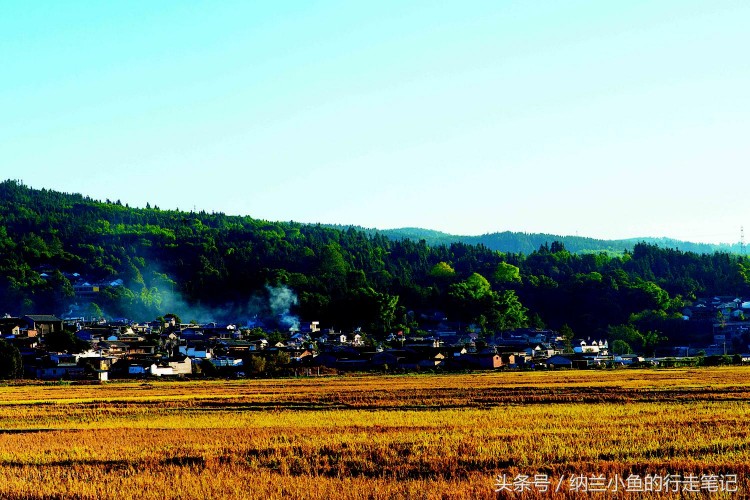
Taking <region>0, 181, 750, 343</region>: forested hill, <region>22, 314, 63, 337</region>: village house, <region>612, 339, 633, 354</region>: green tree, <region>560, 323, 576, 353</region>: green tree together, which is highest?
<region>0, 181, 750, 343</region>: forested hill

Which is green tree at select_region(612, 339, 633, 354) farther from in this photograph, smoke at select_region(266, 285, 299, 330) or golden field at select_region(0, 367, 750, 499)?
golden field at select_region(0, 367, 750, 499)

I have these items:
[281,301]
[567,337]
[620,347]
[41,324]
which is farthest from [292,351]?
[281,301]

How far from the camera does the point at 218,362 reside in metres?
89.9

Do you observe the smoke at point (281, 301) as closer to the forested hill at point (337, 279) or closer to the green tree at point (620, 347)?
the forested hill at point (337, 279)

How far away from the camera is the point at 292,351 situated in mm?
93375

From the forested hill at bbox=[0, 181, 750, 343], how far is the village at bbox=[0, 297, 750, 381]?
22.5 feet

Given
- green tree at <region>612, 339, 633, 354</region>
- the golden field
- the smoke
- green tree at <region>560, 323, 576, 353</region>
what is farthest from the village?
the golden field

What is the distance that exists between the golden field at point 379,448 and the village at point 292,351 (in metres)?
44.2

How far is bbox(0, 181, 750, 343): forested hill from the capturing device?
137000mm

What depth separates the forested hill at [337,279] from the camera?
137 m

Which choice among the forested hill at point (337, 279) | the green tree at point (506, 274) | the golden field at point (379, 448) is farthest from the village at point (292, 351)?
the golden field at point (379, 448)

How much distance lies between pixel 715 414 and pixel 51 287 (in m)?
140

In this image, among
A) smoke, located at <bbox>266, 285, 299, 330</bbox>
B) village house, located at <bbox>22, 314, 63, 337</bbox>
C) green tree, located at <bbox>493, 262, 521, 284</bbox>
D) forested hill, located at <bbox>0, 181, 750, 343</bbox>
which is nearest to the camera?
village house, located at <bbox>22, 314, 63, 337</bbox>

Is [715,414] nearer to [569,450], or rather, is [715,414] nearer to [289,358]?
[569,450]
